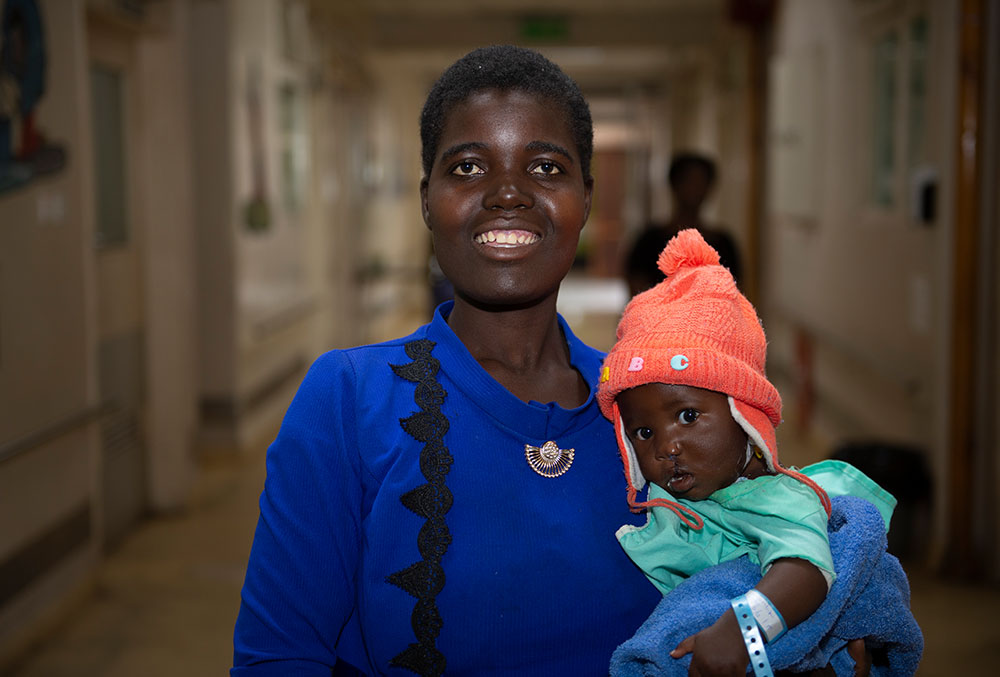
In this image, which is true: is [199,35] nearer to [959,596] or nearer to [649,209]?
[959,596]

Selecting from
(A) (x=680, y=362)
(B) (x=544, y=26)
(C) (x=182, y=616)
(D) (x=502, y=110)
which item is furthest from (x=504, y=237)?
(B) (x=544, y=26)

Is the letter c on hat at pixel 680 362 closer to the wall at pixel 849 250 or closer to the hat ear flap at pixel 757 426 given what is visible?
the hat ear flap at pixel 757 426

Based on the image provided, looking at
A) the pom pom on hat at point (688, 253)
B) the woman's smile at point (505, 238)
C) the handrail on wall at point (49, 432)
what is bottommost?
the handrail on wall at point (49, 432)

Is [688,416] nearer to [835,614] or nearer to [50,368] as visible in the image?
[835,614]

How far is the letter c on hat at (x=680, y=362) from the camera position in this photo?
4.06 ft

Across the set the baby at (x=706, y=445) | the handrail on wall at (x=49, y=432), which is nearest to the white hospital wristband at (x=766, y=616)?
the baby at (x=706, y=445)

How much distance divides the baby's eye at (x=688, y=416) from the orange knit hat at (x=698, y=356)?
0.15 ft

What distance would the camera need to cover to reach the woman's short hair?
1.20m

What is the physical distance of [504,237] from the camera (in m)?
1.20

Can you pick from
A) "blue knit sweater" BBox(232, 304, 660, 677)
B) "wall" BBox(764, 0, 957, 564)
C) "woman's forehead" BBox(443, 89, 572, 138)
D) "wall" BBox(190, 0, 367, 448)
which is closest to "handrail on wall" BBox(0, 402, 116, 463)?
"wall" BBox(190, 0, 367, 448)

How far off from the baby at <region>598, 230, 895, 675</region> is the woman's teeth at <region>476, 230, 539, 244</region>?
203 mm

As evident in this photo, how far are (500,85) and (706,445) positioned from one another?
1.69ft

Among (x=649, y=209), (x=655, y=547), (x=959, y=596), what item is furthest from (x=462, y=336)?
(x=649, y=209)

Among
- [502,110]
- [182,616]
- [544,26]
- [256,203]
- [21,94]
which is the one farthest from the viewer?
[544,26]
